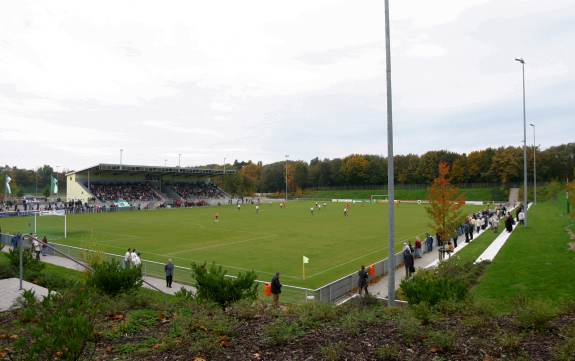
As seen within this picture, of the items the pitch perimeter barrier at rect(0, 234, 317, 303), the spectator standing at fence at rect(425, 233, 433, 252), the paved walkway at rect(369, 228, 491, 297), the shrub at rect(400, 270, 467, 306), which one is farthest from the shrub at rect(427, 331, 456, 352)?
the spectator standing at fence at rect(425, 233, 433, 252)

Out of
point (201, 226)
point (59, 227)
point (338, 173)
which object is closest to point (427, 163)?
point (338, 173)

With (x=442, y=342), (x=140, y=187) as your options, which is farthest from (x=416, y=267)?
(x=140, y=187)

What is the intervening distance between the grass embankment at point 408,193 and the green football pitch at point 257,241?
53.1 m

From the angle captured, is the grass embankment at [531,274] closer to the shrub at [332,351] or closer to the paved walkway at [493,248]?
the paved walkway at [493,248]

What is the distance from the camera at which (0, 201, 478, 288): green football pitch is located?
23.0 meters

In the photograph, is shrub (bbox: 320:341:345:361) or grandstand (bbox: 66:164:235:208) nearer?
shrub (bbox: 320:341:345:361)

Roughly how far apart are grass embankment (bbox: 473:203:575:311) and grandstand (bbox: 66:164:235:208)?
59.2 meters

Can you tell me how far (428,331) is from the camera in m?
7.07

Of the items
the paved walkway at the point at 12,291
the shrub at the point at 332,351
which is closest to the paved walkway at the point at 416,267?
the shrub at the point at 332,351

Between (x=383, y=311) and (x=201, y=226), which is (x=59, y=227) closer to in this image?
(x=201, y=226)

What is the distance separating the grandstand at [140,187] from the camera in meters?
71.3

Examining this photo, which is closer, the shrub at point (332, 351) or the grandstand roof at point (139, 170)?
the shrub at point (332, 351)

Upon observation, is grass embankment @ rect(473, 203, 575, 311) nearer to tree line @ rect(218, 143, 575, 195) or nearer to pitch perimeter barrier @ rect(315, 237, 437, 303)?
pitch perimeter barrier @ rect(315, 237, 437, 303)

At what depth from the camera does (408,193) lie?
10919cm
